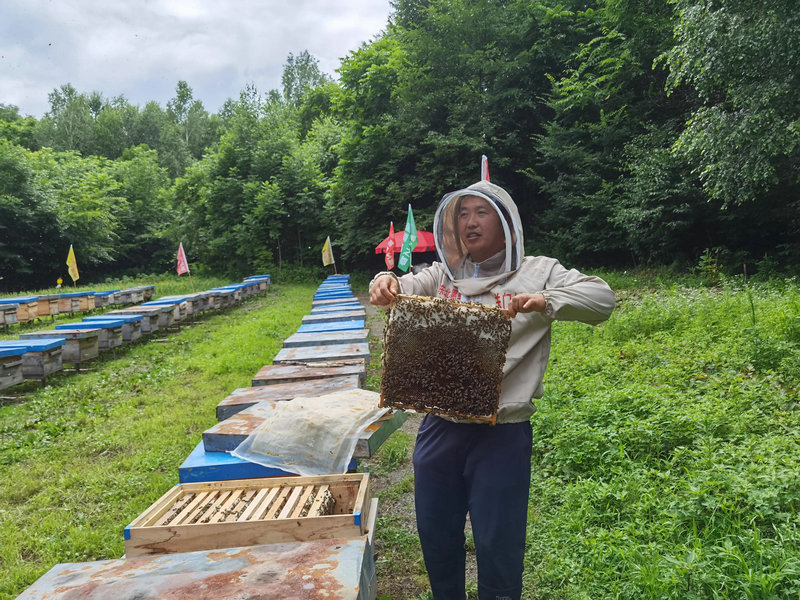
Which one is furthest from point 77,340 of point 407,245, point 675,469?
point 675,469

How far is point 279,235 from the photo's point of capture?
25.9 m

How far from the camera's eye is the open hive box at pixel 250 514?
2178 mm

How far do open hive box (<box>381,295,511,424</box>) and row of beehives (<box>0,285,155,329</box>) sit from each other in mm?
11756

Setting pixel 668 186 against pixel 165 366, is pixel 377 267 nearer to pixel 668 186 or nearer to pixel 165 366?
pixel 668 186

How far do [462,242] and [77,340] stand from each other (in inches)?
313

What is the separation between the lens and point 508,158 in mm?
19000

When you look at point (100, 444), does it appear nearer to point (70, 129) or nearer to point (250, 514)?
point (250, 514)

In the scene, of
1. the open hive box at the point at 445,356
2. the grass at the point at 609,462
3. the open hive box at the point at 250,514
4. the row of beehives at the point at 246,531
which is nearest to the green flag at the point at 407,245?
the grass at the point at 609,462

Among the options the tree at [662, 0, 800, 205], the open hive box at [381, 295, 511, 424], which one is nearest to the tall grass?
the open hive box at [381, 295, 511, 424]

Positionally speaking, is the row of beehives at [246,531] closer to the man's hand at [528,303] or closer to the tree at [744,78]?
the man's hand at [528,303]

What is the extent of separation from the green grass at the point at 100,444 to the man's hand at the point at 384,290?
2.71m

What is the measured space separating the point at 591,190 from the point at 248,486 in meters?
17.0

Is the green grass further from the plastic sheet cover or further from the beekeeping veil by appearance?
the beekeeping veil

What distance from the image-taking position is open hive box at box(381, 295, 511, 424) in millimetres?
1895
